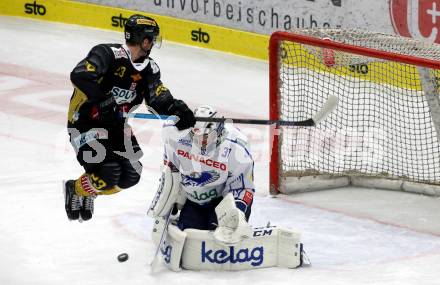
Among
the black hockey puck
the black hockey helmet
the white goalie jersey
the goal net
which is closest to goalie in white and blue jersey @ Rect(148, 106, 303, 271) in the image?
the white goalie jersey

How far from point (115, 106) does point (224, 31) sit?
5035 millimetres

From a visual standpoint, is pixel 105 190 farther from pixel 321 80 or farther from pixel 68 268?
pixel 321 80

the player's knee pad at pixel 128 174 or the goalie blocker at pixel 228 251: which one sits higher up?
the player's knee pad at pixel 128 174

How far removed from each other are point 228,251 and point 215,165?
491 mm

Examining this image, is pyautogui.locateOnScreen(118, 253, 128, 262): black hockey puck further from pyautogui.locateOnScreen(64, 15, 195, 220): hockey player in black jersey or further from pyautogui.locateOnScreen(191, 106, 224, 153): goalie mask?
pyautogui.locateOnScreen(191, 106, 224, 153): goalie mask

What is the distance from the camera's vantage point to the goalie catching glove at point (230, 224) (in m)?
6.43

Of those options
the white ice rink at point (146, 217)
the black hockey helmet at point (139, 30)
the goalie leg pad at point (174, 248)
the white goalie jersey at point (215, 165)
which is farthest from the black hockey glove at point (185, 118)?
the white ice rink at point (146, 217)

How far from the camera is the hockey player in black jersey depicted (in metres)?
6.52

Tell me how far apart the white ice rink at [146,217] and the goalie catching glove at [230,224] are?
0.24 meters

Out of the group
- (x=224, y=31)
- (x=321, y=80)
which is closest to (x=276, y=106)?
(x=321, y=80)

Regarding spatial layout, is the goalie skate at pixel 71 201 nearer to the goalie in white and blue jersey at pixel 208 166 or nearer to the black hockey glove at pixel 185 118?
the goalie in white and blue jersey at pixel 208 166

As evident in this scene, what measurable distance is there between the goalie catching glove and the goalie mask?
359mm

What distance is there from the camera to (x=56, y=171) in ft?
28.8

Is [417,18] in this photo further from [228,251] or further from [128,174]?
[228,251]
